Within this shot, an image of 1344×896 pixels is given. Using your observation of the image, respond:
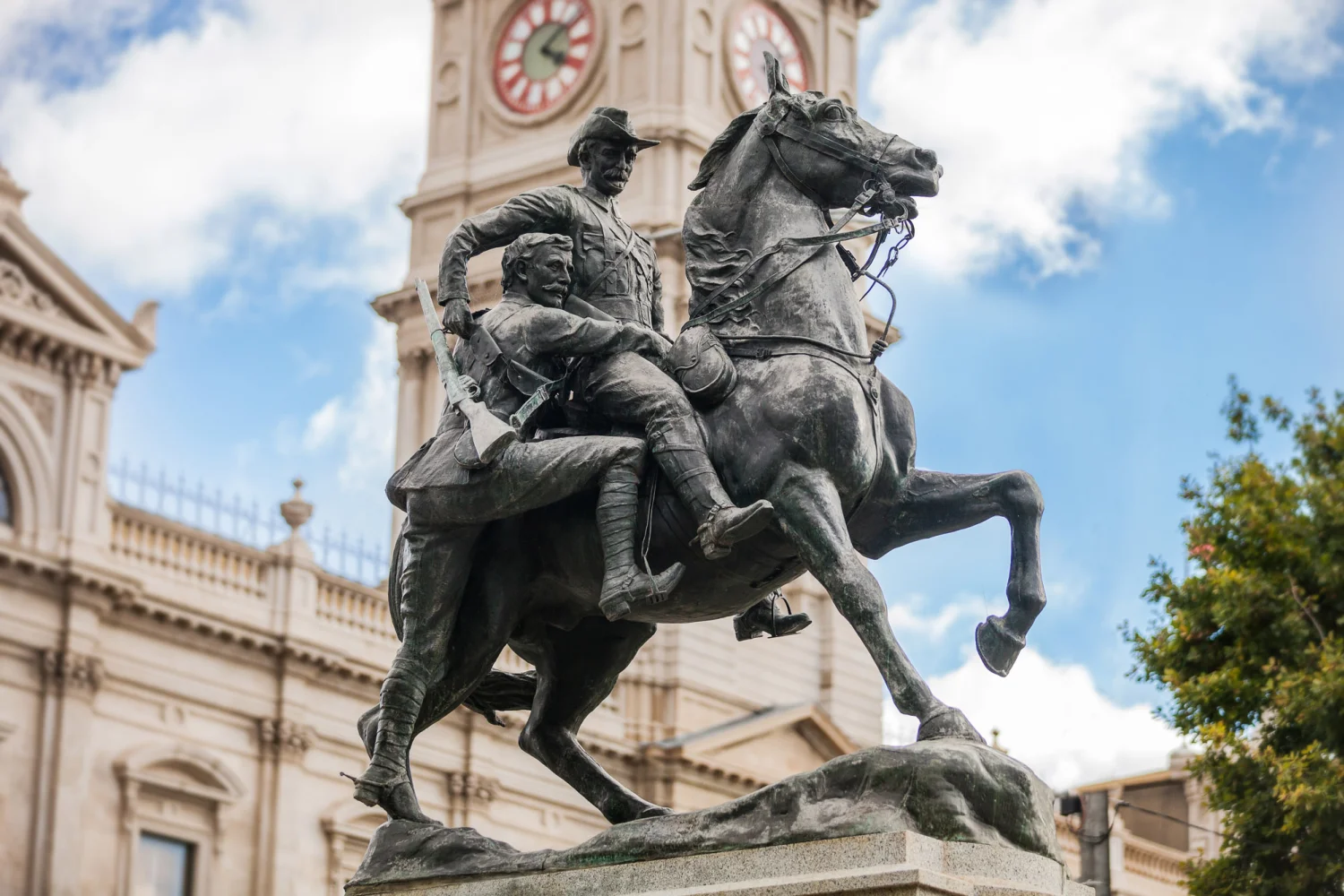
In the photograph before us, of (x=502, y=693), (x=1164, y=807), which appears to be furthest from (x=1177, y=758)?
(x=502, y=693)

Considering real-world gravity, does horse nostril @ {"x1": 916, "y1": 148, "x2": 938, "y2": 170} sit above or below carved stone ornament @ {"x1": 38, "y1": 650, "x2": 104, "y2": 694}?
below

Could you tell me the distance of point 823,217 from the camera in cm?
832

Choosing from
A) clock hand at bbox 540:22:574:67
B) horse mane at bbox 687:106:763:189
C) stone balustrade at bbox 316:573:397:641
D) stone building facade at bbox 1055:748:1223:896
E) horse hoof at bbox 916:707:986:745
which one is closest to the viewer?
horse hoof at bbox 916:707:986:745

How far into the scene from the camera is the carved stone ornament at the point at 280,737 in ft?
107

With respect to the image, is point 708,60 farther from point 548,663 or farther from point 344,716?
point 548,663

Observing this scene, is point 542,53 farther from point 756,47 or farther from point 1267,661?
point 1267,661

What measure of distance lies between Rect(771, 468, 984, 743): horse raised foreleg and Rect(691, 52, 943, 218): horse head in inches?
43.2

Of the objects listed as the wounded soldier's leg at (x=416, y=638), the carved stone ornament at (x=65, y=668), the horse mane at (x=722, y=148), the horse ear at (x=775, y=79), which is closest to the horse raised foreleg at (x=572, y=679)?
the wounded soldier's leg at (x=416, y=638)

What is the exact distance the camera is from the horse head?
8.14 metres

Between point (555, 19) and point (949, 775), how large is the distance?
3979 cm

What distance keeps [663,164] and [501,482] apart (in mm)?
35640

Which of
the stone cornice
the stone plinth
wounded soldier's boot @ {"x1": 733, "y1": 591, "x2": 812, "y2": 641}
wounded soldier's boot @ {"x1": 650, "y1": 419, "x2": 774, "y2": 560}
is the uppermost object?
the stone cornice

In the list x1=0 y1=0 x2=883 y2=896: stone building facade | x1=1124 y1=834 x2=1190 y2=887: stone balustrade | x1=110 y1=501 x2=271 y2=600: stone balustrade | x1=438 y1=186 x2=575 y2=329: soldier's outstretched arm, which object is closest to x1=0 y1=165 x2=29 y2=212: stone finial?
x1=0 y1=0 x2=883 y2=896: stone building facade

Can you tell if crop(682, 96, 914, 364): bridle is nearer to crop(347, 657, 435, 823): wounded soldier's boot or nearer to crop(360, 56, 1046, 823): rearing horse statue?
crop(360, 56, 1046, 823): rearing horse statue
